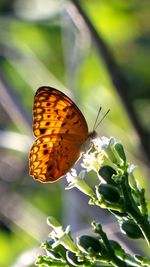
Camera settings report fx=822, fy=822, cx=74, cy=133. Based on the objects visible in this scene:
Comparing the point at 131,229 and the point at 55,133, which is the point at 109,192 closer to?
the point at 131,229

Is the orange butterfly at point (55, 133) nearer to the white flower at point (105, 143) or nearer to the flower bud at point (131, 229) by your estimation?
the white flower at point (105, 143)

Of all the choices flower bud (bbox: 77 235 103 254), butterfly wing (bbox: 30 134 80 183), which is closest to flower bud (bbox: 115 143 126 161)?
flower bud (bbox: 77 235 103 254)

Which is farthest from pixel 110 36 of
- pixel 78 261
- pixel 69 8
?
pixel 78 261

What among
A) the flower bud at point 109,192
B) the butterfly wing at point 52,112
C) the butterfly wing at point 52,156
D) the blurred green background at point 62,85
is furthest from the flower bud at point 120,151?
the blurred green background at point 62,85

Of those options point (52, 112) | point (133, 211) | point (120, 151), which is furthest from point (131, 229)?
point (52, 112)

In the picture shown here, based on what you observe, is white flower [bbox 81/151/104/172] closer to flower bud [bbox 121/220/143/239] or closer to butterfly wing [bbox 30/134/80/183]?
flower bud [bbox 121/220/143/239]

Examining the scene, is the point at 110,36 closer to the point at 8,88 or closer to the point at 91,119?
the point at 91,119
